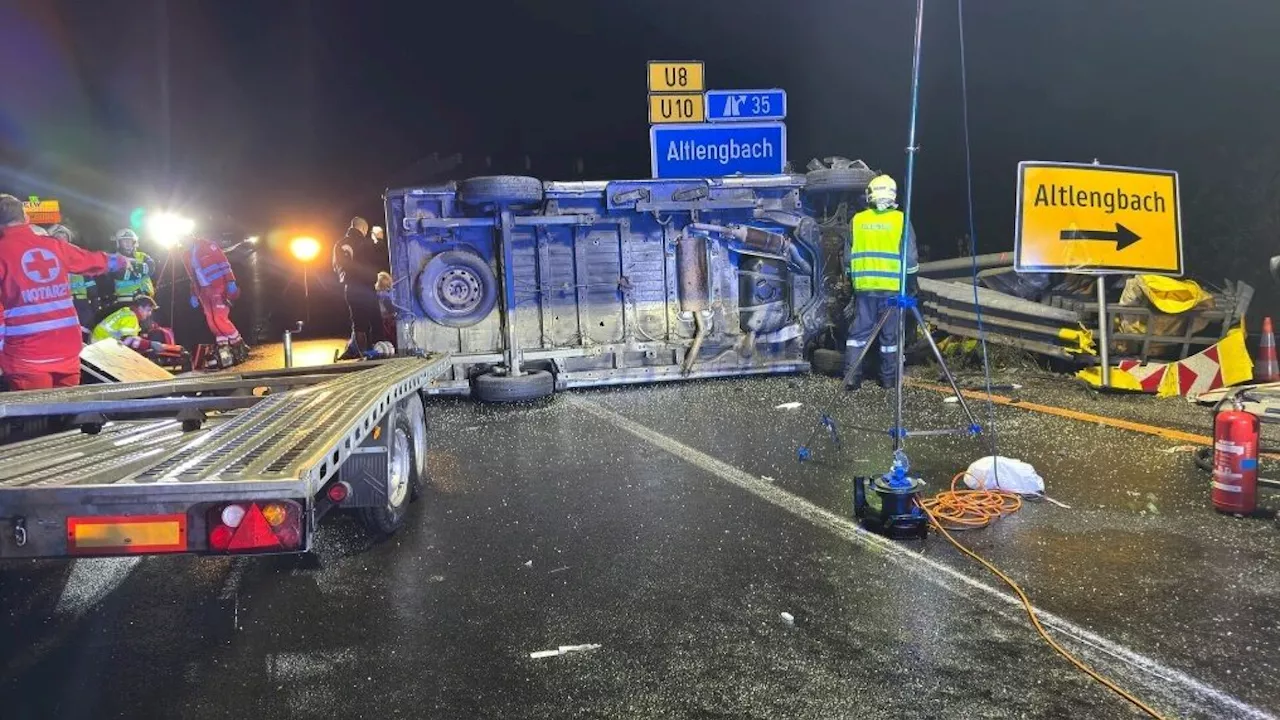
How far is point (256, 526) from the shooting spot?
259 centimetres

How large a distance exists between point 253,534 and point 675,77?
29.4 ft

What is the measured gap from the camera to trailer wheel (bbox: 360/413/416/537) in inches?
177

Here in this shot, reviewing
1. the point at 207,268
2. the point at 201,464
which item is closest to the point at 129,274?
the point at 207,268

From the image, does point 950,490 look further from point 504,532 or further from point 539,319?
point 539,319

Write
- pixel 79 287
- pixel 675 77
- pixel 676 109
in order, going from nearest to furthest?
1. pixel 676 109
2. pixel 675 77
3. pixel 79 287

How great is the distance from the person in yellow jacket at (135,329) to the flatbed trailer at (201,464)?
640cm

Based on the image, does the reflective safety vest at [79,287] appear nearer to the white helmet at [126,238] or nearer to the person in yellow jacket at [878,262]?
the white helmet at [126,238]

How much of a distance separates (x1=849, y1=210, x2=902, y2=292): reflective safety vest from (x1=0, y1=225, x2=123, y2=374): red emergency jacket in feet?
21.7

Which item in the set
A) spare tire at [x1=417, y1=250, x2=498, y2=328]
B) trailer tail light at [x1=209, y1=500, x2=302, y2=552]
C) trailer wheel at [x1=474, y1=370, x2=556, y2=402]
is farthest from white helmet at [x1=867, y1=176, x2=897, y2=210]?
trailer tail light at [x1=209, y1=500, x2=302, y2=552]

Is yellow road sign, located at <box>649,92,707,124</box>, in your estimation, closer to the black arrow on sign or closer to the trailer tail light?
the black arrow on sign

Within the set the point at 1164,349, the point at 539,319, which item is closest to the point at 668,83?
the point at 539,319

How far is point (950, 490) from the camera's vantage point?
5.02 metres

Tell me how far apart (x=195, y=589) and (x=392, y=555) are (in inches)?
Answer: 37.6

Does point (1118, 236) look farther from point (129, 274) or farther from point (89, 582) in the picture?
point (129, 274)
